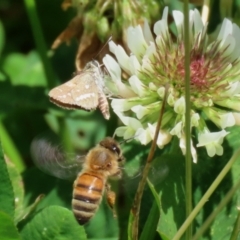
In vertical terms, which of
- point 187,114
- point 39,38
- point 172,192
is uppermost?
point 187,114

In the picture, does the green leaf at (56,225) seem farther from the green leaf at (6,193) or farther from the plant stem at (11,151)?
the plant stem at (11,151)

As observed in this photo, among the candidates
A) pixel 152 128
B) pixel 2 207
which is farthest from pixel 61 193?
pixel 152 128

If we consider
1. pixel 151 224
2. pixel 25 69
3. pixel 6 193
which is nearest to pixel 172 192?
pixel 151 224

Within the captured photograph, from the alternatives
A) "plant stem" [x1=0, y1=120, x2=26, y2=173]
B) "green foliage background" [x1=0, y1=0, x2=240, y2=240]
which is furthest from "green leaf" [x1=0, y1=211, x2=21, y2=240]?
"plant stem" [x1=0, y1=120, x2=26, y2=173]

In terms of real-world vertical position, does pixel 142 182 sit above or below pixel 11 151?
above

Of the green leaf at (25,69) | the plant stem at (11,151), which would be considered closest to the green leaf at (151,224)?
the plant stem at (11,151)

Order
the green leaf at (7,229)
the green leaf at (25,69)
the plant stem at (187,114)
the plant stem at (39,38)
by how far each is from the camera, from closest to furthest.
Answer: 1. the plant stem at (187,114)
2. the green leaf at (7,229)
3. the plant stem at (39,38)
4. the green leaf at (25,69)

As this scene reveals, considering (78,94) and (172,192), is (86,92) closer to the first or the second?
(78,94)
